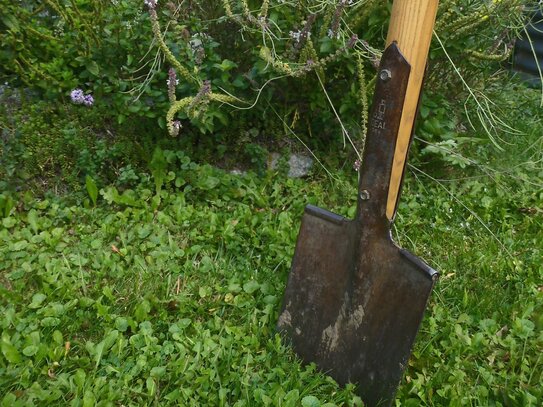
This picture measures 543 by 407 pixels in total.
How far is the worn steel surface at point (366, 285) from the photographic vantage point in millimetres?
1554

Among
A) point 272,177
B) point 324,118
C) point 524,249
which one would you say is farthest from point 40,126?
point 524,249

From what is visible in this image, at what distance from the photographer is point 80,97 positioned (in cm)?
265

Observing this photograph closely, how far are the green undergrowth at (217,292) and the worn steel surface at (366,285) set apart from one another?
0.10m

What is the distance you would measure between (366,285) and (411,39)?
2.39 ft

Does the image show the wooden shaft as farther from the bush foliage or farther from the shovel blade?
the bush foliage

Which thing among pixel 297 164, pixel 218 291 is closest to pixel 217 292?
pixel 218 291

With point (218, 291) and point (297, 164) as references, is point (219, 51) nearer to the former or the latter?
point (297, 164)

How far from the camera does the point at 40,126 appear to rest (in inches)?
104

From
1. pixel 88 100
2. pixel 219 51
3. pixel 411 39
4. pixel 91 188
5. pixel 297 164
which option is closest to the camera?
pixel 411 39

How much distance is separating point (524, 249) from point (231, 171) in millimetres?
1464

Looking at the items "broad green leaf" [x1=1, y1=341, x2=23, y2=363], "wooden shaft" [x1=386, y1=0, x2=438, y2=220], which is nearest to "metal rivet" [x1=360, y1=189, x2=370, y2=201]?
"wooden shaft" [x1=386, y1=0, x2=438, y2=220]

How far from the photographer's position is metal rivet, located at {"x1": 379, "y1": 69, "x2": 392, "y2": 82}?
4.96ft

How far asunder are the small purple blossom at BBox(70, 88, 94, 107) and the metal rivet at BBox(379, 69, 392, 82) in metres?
1.65

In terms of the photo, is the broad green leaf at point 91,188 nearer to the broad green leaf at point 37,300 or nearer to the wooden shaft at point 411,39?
the broad green leaf at point 37,300
